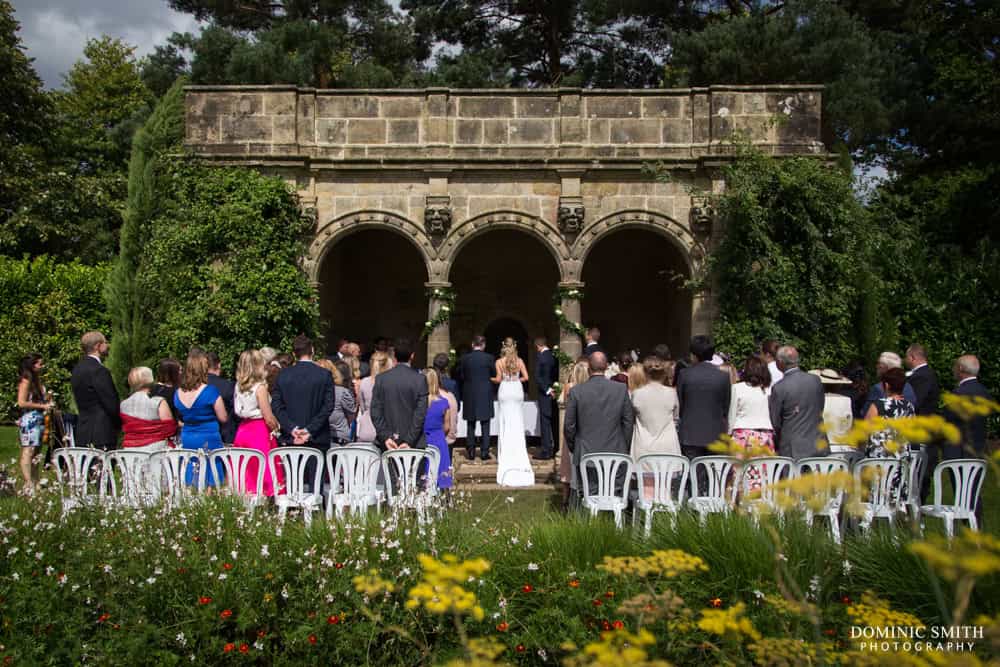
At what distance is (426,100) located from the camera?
1237 cm

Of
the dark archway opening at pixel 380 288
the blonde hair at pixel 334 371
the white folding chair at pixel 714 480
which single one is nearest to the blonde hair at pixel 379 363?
the blonde hair at pixel 334 371

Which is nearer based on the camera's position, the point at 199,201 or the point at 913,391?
the point at 913,391

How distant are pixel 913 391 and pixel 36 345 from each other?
14.2 metres

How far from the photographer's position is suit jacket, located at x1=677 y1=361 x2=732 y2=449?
6.27 metres

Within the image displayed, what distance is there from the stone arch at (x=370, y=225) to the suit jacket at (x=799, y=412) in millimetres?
7167

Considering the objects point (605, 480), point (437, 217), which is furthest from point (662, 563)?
point (437, 217)

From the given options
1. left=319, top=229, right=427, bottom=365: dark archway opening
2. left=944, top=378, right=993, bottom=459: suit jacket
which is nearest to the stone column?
left=319, top=229, right=427, bottom=365: dark archway opening

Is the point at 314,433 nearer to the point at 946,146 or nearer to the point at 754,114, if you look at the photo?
the point at 754,114

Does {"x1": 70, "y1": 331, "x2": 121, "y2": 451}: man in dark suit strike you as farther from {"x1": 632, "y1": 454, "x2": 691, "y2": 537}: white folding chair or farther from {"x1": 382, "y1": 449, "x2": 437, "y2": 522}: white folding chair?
{"x1": 632, "y1": 454, "x2": 691, "y2": 537}: white folding chair

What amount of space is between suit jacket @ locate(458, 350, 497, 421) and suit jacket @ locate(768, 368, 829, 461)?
4.71 meters

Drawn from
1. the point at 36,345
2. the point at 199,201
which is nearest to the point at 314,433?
the point at 199,201

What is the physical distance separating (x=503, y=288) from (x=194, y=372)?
1002 centimetres

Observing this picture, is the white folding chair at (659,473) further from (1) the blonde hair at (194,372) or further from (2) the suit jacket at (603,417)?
(1) the blonde hair at (194,372)

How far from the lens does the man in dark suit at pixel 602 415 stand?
618cm
